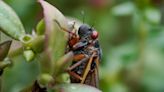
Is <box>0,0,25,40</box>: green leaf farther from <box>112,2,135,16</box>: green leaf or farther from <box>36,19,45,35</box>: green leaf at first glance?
<box>112,2,135,16</box>: green leaf

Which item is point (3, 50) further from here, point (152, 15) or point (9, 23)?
point (152, 15)

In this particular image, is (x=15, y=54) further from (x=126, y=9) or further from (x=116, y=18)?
(x=116, y=18)

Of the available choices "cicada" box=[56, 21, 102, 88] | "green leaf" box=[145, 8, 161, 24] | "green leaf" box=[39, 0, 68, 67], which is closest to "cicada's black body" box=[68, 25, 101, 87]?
"cicada" box=[56, 21, 102, 88]

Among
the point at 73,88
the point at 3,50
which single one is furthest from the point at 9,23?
the point at 73,88

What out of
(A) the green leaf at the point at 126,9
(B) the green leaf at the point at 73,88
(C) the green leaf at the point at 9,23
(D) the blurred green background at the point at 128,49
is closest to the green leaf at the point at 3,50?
(C) the green leaf at the point at 9,23

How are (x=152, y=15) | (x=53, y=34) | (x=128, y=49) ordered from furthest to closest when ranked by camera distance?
1. (x=128, y=49)
2. (x=152, y=15)
3. (x=53, y=34)

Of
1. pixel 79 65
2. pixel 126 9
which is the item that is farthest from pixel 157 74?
pixel 79 65
